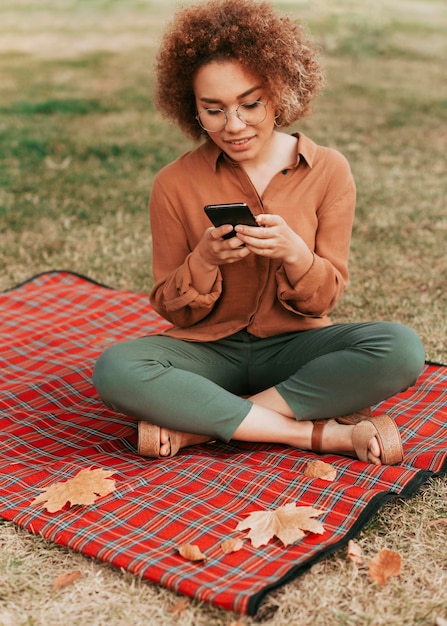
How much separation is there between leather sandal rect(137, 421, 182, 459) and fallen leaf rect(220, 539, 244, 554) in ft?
2.09

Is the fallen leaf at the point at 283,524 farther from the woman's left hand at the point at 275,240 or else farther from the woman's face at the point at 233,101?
the woman's face at the point at 233,101

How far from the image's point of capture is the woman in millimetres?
2969

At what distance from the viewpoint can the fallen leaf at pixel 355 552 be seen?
8.02ft

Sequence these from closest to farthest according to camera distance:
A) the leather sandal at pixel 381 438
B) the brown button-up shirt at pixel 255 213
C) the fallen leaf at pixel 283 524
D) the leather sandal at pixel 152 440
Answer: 1. the fallen leaf at pixel 283 524
2. the leather sandal at pixel 381 438
3. the leather sandal at pixel 152 440
4. the brown button-up shirt at pixel 255 213

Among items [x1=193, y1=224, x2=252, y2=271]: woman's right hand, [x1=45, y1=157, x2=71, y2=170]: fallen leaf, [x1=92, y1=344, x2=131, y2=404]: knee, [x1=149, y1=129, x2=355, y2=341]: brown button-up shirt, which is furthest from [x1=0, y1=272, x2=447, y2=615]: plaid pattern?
[x1=45, y1=157, x2=71, y2=170]: fallen leaf

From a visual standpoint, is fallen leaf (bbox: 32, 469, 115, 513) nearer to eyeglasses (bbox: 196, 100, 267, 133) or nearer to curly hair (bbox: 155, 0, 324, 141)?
eyeglasses (bbox: 196, 100, 267, 133)

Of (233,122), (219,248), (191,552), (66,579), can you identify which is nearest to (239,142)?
(233,122)

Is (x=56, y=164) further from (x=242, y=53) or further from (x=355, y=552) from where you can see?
(x=355, y=552)

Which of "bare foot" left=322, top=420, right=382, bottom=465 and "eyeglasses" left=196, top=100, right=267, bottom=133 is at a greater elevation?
"eyeglasses" left=196, top=100, right=267, bottom=133

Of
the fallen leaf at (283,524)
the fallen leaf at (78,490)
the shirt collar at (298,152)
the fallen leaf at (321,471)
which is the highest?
the shirt collar at (298,152)

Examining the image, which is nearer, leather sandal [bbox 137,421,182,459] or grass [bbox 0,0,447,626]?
grass [bbox 0,0,447,626]

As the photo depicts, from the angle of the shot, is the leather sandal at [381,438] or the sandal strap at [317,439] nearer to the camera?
the leather sandal at [381,438]

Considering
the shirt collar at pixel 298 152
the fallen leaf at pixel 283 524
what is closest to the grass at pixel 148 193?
the fallen leaf at pixel 283 524

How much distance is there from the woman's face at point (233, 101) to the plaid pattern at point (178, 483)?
111 centimetres
